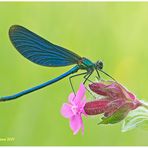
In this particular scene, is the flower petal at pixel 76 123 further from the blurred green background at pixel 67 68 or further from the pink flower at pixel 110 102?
the blurred green background at pixel 67 68

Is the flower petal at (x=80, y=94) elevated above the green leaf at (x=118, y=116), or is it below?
above

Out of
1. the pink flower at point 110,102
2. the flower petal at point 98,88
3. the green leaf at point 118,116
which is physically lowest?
the green leaf at point 118,116

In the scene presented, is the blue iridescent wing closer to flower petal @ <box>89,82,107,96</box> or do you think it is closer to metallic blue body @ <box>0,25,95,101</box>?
metallic blue body @ <box>0,25,95,101</box>

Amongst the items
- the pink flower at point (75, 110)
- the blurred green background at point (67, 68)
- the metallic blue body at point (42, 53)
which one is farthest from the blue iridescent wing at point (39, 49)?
Result: the blurred green background at point (67, 68)

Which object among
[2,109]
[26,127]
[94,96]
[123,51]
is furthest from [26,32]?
[123,51]

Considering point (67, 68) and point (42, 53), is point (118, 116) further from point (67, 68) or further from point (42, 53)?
point (67, 68)

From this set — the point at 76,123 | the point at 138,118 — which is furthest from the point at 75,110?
the point at 138,118

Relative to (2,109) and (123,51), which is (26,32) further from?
(123,51)
